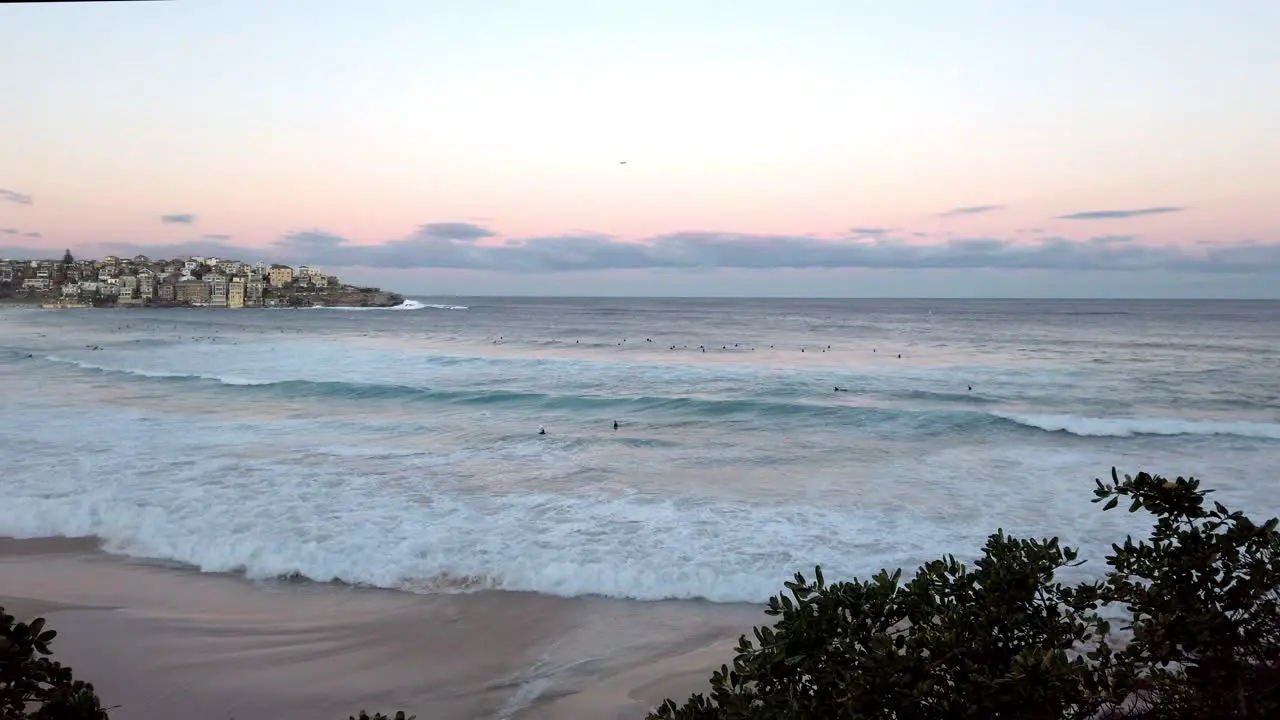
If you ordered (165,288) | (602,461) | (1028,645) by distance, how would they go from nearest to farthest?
(1028,645) < (602,461) < (165,288)

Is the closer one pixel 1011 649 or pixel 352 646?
pixel 1011 649

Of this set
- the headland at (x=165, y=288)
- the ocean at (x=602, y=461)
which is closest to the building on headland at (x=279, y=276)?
the headland at (x=165, y=288)

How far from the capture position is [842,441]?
54.9ft

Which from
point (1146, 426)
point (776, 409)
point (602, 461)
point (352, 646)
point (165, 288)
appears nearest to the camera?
point (352, 646)

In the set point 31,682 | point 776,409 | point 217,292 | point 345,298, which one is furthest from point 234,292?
point 31,682

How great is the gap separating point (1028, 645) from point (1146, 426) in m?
19.0

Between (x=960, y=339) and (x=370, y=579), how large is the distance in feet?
153

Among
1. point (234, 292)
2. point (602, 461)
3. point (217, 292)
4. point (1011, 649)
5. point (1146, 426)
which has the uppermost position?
point (234, 292)

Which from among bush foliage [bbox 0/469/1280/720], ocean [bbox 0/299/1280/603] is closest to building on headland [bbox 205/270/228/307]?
ocean [bbox 0/299/1280/603]

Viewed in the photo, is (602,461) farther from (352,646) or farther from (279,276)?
(279,276)

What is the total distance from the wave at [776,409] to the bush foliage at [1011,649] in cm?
1557

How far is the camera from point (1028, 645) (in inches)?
119

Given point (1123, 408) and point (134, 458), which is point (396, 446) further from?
point (1123, 408)

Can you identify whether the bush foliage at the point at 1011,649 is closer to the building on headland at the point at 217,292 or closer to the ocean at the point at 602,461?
the ocean at the point at 602,461
